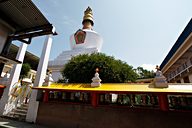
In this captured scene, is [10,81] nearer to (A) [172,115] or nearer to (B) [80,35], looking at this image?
(A) [172,115]

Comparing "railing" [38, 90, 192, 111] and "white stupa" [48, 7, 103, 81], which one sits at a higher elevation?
"white stupa" [48, 7, 103, 81]

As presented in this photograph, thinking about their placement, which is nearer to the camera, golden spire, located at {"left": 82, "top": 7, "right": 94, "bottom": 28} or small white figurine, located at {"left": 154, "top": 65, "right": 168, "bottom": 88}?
small white figurine, located at {"left": 154, "top": 65, "right": 168, "bottom": 88}

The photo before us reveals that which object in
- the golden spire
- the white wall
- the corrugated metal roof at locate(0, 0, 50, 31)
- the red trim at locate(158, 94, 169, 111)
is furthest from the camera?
the golden spire

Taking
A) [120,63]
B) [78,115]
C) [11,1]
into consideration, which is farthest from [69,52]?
[11,1]

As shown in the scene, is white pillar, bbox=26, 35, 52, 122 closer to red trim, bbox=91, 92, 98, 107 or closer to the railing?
the railing

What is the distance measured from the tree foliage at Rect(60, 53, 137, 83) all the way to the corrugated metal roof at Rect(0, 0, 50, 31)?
5.41m

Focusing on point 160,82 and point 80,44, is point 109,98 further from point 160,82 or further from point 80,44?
point 80,44

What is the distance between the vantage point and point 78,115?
694 cm

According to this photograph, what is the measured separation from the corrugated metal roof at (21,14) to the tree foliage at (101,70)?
5.41 meters

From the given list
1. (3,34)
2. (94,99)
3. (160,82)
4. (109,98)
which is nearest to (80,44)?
(109,98)

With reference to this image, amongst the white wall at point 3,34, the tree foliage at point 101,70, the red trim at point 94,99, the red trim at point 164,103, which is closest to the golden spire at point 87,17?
the tree foliage at point 101,70

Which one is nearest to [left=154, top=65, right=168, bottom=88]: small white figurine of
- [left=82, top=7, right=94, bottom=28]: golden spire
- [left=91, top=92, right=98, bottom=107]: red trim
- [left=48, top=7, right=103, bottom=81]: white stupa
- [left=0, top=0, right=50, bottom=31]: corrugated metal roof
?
[left=91, top=92, right=98, bottom=107]: red trim

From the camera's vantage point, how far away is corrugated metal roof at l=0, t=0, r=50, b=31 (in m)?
4.62

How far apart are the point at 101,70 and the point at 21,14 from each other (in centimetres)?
664
